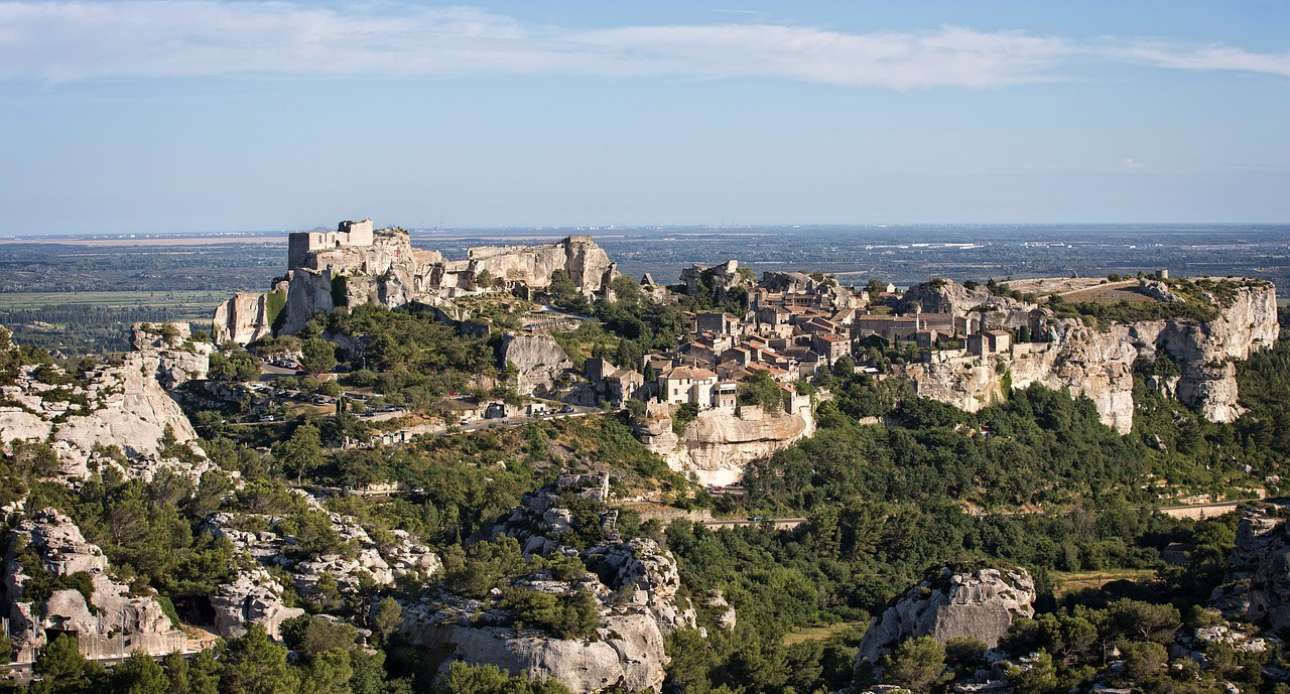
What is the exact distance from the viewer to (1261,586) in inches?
1201

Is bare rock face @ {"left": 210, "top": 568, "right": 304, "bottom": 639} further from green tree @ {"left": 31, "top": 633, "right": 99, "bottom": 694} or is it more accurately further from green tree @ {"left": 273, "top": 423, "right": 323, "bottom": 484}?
green tree @ {"left": 273, "top": 423, "right": 323, "bottom": 484}

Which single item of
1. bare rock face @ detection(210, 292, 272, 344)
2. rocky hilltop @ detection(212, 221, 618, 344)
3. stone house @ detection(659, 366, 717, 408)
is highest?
rocky hilltop @ detection(212, 221, 618, 344)

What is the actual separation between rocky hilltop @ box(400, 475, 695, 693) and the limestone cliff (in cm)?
1222

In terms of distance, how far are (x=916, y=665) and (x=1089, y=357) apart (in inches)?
1415

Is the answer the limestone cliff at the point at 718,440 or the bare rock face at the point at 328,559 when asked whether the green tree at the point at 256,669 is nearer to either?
the bare rock face at the point at 328,559

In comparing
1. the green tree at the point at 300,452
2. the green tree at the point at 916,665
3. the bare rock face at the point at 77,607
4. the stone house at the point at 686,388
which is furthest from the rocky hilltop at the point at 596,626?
the stone house at the point at 686,388

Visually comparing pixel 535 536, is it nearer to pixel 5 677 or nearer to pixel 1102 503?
pixel 5 677

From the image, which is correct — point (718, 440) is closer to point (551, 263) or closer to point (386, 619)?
point (551, 263)

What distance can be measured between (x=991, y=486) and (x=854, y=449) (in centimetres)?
448

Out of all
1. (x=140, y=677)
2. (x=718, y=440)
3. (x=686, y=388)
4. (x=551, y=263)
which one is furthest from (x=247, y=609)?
(x=551, y=263)

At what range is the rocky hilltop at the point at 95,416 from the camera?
36531 mm

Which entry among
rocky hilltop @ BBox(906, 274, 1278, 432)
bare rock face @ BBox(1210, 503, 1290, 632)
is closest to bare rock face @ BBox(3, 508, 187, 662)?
bare rock face @ BBox(1210, 503, 1290, 632)

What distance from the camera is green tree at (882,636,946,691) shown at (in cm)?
2886

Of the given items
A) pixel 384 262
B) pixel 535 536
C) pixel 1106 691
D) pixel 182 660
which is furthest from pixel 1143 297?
pixel 182 660
